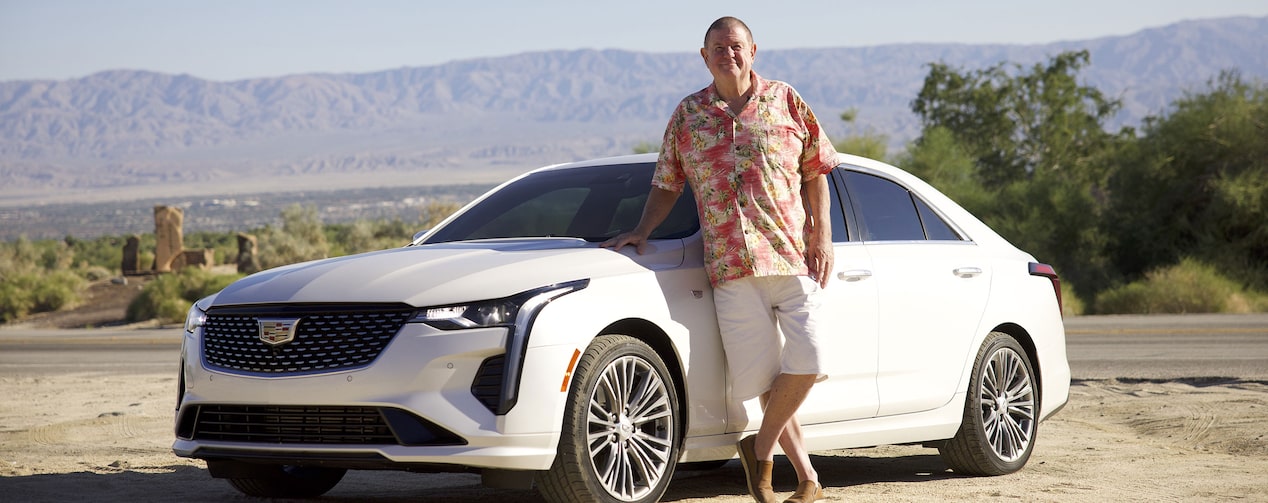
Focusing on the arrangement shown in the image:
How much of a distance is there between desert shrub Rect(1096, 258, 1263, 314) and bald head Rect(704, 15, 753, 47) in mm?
21987

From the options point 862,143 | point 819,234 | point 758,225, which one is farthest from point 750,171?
point 862,143

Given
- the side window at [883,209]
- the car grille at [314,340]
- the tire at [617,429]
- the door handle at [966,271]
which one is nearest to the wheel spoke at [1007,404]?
the door handle at [966,271]

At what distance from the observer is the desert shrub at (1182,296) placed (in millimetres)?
25938

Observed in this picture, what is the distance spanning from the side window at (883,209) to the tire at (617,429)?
1.71m

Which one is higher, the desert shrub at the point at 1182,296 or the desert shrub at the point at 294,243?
the desert shrub at the point at 1182,296

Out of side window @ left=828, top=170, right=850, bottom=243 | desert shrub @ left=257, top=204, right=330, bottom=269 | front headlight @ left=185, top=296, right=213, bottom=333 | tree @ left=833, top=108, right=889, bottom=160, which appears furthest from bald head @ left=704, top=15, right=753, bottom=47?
tree @ left=833, top=108, right=889, bottom=160

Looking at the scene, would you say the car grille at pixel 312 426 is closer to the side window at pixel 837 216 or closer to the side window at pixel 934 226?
the side window at pixel 837 216

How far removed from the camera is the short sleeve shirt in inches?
233

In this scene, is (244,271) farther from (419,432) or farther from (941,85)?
(419,432)

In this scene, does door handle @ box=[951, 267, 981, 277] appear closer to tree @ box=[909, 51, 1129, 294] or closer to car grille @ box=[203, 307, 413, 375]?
car grille @ box=[203, 307, 413, 375]

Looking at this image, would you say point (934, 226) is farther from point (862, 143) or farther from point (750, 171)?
point (862, 143)

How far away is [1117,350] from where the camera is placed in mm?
16828

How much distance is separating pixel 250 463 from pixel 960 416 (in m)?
3.63

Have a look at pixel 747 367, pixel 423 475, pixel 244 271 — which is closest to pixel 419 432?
pixel 747 367
